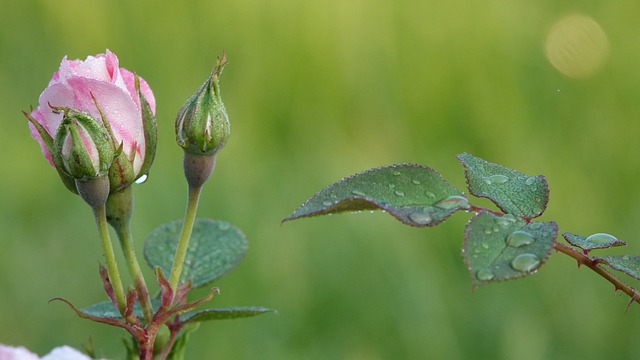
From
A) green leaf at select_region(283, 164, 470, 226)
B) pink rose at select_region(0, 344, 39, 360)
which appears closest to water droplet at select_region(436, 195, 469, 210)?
green leaf at select_region(283, 164, 470, 226)

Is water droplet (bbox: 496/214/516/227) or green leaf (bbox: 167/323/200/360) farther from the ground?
water droplet (bbox: 496/214/516/227)

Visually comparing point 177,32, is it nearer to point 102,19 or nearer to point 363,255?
point 102,19

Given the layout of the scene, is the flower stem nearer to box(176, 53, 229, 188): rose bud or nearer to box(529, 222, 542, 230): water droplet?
box(176, 53, 229, 188): rose bud

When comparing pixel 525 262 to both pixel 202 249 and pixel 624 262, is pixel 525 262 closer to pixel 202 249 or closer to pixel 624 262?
pixel 624 262

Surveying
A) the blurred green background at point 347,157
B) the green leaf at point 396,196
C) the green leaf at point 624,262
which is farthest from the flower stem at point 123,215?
the blurred green background at point 347,157

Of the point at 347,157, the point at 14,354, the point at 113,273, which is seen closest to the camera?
the point at 14,354

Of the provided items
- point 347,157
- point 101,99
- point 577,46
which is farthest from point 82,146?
point 577,46
